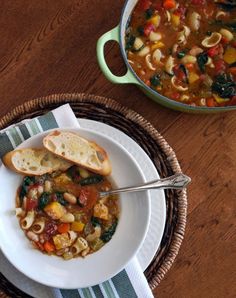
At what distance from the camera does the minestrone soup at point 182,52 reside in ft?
6.38

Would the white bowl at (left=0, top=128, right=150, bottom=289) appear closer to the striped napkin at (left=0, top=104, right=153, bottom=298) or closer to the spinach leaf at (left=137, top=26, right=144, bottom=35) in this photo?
the striped napkin at (left=0, top=104, right=153, bottom=298)

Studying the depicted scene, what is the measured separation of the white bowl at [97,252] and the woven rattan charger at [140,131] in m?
0.18

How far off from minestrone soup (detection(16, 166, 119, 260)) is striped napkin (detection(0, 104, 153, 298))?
0.14 m

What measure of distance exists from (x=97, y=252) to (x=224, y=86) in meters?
0.75

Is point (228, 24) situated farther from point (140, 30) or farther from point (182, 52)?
point (140, 30)

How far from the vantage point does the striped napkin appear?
6.05 feet

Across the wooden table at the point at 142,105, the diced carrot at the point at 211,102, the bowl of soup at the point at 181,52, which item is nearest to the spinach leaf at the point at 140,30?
the bowl of soup at the point at 181,52

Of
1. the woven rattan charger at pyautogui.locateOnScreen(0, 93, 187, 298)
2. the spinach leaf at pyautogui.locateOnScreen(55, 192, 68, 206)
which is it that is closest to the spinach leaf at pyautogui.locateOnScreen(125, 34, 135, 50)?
the woven rattan charger at pyautogui.locateOnScreen(0, 93, 187, 298)

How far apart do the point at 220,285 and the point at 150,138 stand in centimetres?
62


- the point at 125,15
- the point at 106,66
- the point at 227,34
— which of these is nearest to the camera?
the point at 106,66

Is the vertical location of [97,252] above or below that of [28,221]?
below

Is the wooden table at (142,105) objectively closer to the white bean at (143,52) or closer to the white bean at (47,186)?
the white bean at (143,52)

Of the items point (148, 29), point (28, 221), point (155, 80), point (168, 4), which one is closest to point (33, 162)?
point (28, 221)

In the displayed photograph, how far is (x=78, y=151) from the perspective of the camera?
5.91 feet
